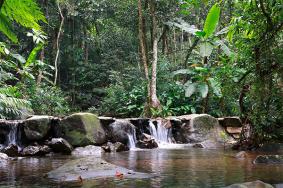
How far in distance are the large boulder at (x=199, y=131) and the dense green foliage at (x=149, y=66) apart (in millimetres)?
1237

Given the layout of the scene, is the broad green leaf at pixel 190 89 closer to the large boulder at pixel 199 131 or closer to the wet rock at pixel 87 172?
the large boulder at pixel 199 131

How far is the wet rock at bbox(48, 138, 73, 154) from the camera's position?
10.9 meters

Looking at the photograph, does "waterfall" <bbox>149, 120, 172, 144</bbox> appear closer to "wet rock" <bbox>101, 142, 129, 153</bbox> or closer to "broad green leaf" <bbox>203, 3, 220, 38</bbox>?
"wet rock" <bbox>101, 142, 129, 153</bbox>

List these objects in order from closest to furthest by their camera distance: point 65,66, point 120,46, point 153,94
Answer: point 153,94, point 120,46, point 65,66

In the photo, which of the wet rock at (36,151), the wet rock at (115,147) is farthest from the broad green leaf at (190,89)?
the wet rock at (36,151)

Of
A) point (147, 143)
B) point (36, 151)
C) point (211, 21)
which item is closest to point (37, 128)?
point (36, 151)

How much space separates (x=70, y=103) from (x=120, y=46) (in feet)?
15.8

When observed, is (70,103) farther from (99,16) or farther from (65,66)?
(99,16)

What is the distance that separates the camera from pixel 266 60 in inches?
314

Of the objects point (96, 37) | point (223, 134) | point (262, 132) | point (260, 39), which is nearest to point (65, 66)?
point (96, 37)

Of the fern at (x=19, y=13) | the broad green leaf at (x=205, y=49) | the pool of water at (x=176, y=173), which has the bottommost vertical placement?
the pool of water at (x=176, y=173)

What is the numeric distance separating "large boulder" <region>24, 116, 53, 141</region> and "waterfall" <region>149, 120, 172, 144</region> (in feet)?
13.2

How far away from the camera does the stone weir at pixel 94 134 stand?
441 inches

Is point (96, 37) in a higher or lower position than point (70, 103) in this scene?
higher
